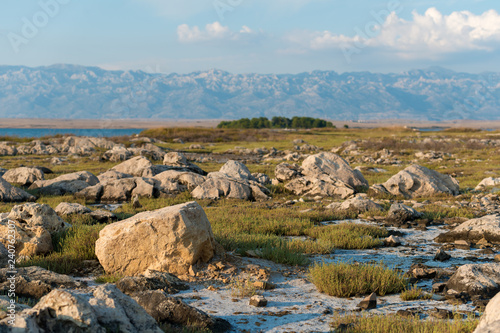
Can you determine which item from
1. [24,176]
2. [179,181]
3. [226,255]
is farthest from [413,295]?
[24,176]

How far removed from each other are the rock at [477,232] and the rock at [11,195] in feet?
50.8

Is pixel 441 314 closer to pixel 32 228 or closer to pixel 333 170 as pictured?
pixel 32 228

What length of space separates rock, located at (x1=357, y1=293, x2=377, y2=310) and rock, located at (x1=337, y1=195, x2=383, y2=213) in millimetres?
8637

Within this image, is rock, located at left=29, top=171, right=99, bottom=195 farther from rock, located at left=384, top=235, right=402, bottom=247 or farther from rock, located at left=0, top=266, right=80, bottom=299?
rock, located at left=384, top=235, right=402, bottom=247

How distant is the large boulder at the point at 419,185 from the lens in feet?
62.1

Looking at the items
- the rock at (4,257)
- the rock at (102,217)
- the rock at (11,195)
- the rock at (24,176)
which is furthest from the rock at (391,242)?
the rock at (24,176)

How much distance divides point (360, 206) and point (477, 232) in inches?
181

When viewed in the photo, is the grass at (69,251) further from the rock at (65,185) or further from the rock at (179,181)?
the rock at (65,185)

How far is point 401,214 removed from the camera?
13.7m

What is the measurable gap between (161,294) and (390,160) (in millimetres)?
32089

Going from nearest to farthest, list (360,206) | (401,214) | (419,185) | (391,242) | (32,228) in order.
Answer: (32,228) < (391,242) < (401,214) < (360,206) < (419,185)

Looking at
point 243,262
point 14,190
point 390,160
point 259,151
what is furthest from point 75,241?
point 259,151

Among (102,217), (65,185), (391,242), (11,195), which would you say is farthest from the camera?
(65,185)

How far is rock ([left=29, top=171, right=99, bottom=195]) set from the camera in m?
19.5
